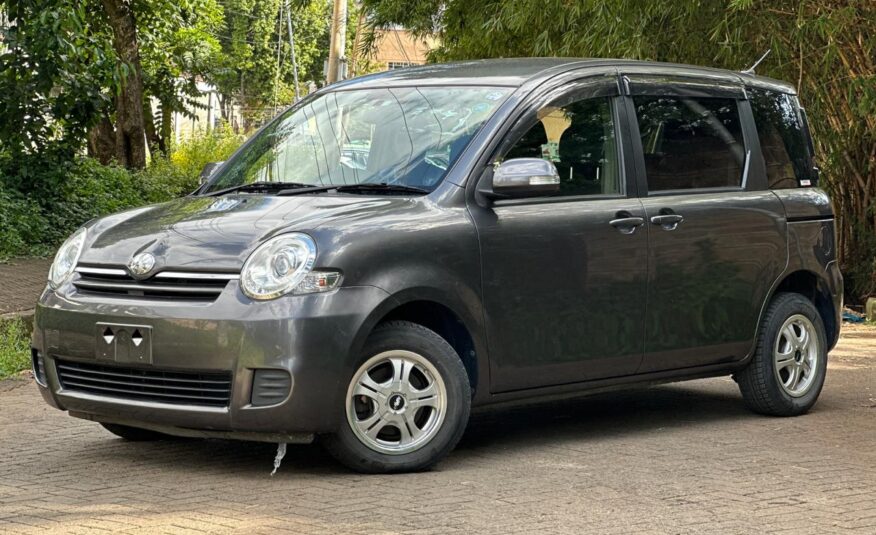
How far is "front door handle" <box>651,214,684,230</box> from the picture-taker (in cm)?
769

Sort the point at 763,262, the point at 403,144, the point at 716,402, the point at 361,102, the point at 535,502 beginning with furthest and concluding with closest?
the point at 716,402, the point at 763,262, the point at 361,102, the point at 403,144, the point at 535,502

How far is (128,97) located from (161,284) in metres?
18.5

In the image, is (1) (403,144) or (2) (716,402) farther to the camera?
(2) (716,402)

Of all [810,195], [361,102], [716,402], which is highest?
[361,102]

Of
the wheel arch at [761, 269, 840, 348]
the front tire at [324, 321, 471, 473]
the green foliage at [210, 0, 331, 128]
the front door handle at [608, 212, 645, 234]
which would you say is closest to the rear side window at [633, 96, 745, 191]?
the front door handle at [608, 212, 645, 234]

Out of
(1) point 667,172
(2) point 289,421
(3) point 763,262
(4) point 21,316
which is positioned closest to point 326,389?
(2) point 289,421

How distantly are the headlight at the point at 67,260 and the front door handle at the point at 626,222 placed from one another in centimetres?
251

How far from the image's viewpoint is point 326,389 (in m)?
6.37

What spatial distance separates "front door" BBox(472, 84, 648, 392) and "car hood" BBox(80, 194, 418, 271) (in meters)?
0.57

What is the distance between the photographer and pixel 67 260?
23.0 feet

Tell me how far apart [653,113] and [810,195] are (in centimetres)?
135

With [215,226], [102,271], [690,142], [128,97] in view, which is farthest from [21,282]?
[128,97]

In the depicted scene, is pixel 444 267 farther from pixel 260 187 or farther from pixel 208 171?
pixel 208 171

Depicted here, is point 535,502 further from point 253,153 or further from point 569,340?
point 253,153
